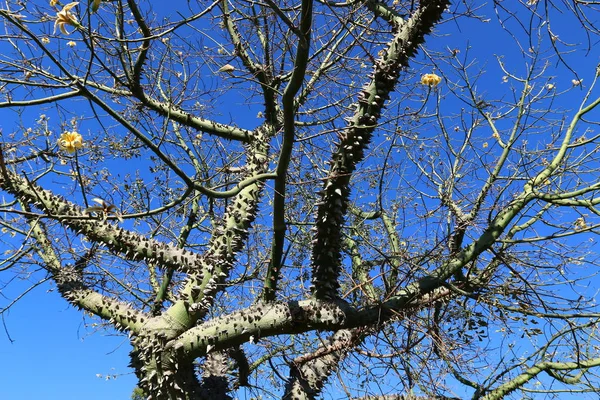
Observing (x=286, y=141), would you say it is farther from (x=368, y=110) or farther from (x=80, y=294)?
(x=80, y=294)

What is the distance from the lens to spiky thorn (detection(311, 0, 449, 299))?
12.0 ft

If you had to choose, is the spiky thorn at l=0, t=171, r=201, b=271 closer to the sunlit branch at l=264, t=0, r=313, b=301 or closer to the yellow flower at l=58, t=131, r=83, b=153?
the sunlit branch at l=264, t=0, r=313, b=301

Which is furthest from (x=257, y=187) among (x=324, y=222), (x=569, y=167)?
(x=569, y=167)

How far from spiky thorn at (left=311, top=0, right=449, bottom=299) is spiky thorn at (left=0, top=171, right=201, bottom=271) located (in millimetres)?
1546

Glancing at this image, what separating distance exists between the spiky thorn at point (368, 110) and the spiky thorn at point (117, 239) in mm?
1546

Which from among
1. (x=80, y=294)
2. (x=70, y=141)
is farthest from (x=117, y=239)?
(x=70, y=141)

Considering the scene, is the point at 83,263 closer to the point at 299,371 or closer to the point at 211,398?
the point at 211,398

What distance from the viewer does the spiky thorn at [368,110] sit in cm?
365

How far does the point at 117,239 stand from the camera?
4766 millimetres

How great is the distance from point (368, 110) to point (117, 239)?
2.68 metres

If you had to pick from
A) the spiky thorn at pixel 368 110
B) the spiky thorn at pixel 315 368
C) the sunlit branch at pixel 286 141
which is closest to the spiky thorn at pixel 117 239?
the sunlit branch at pixel 286 141

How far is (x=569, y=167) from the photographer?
14.4 ft

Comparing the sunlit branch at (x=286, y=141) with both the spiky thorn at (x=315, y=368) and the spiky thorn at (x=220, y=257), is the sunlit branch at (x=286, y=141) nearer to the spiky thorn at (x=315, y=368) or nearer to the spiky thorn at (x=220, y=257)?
the spiky thorn at (x=220, y=257)

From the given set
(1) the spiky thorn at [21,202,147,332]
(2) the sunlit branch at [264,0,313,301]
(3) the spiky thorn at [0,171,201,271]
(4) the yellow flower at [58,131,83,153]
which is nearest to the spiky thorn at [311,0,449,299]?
(2) the sunlit branch at [264,0,313,301]
